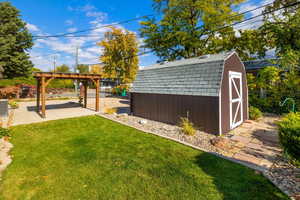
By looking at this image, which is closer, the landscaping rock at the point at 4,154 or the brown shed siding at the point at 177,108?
the landscaping rock at the point at 4,154

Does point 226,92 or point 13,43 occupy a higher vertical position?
point 13,43

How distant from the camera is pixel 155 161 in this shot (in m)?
3.74

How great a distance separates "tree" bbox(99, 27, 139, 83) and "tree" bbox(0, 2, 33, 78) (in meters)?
9.36

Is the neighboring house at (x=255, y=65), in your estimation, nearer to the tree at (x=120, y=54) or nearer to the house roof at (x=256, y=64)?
the house roof at (x=256, y=64)

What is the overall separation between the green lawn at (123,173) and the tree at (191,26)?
12.6m

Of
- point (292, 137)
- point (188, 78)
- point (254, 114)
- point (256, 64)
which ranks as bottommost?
point (254, 114)

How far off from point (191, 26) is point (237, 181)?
561 inches

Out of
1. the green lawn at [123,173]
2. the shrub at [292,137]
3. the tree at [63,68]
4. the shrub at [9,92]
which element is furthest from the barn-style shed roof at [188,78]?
the tree at [63,68]

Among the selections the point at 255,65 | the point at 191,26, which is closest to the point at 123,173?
the point at 191,26

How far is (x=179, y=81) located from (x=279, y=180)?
16.2 feet

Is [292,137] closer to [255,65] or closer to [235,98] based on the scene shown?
[235,98]

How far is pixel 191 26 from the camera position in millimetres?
13789

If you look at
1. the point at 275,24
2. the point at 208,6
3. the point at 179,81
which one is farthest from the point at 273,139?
the point at 208,6

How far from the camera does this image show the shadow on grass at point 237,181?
2547 millimetres
